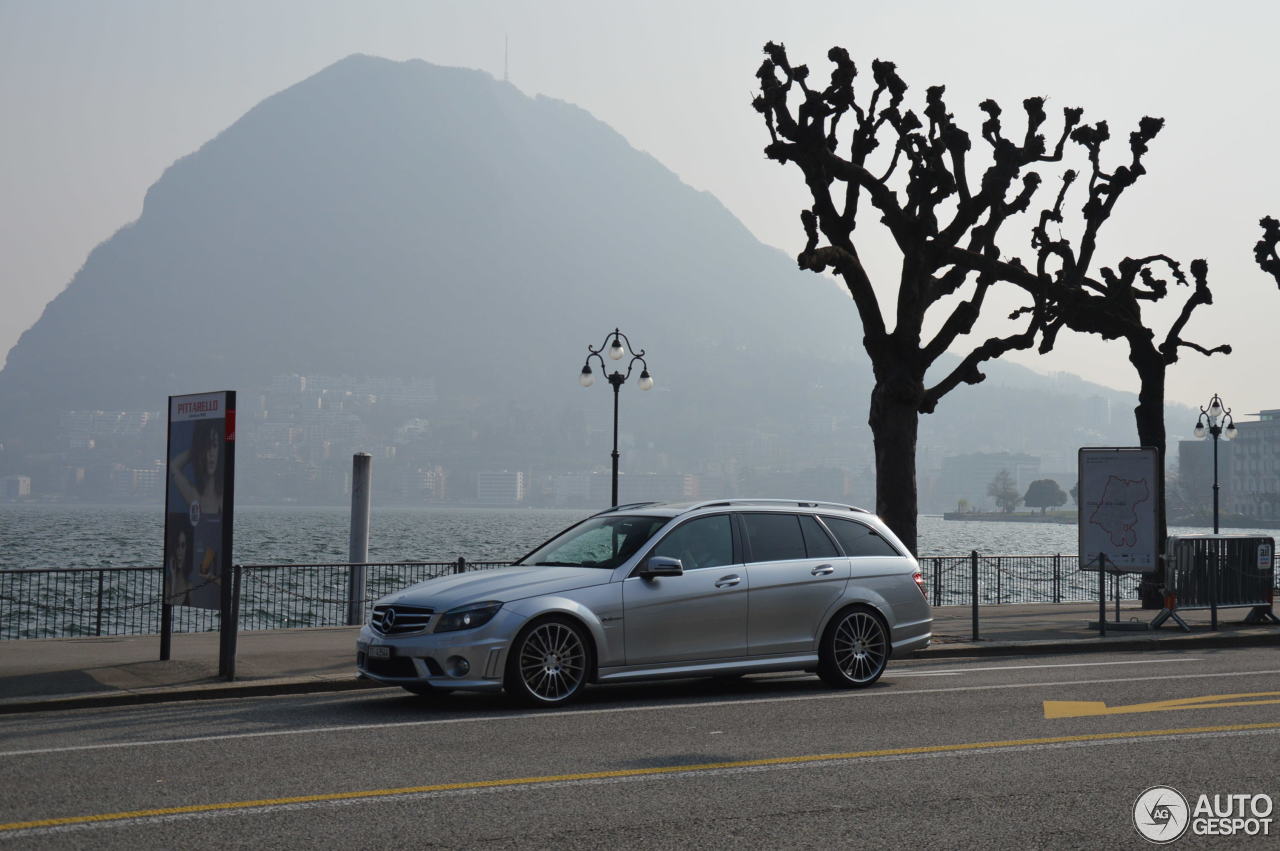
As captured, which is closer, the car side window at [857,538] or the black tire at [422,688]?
the black tire at [422,688]

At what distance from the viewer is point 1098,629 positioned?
826 inches

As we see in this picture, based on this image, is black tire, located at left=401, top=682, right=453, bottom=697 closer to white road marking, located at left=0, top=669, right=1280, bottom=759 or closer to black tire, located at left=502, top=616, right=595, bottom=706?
white road marking, located at left=0, top=669, right=1280, bottom=759

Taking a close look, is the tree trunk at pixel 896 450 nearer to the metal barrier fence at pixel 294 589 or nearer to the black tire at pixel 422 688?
the metal barrier fence at pixel 294 589

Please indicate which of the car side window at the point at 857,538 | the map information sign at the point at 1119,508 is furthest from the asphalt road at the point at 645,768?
the map information sign at the point at 1119,508

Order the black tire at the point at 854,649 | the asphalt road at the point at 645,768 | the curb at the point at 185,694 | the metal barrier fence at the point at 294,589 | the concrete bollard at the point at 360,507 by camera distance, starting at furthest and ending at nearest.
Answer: the concrete bollard at the point at 360,507 → the metal barrier fence at the point at 294,589 → the black tire at the point at 854,649 → the curb at the point at 185,694 → the asphalt road at the point at 645,768

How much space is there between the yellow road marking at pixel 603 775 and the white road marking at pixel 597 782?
0.15 ft

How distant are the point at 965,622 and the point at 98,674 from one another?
13084 millimetres

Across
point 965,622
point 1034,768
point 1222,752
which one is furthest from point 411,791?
point 965,622

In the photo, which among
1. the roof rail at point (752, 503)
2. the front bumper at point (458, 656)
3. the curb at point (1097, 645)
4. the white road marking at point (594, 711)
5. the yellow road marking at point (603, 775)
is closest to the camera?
the yellow road marking at point (603, 775)

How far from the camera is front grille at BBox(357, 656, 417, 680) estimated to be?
1155 centimetres

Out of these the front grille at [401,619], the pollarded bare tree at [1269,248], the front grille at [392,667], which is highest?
the pollarded bare tree at [1269,248]

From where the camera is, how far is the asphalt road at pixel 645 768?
7.08 metres

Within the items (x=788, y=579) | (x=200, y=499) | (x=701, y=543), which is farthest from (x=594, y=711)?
(x=200, y=499)

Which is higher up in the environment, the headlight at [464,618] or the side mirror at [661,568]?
the side mirror at [661,568]
